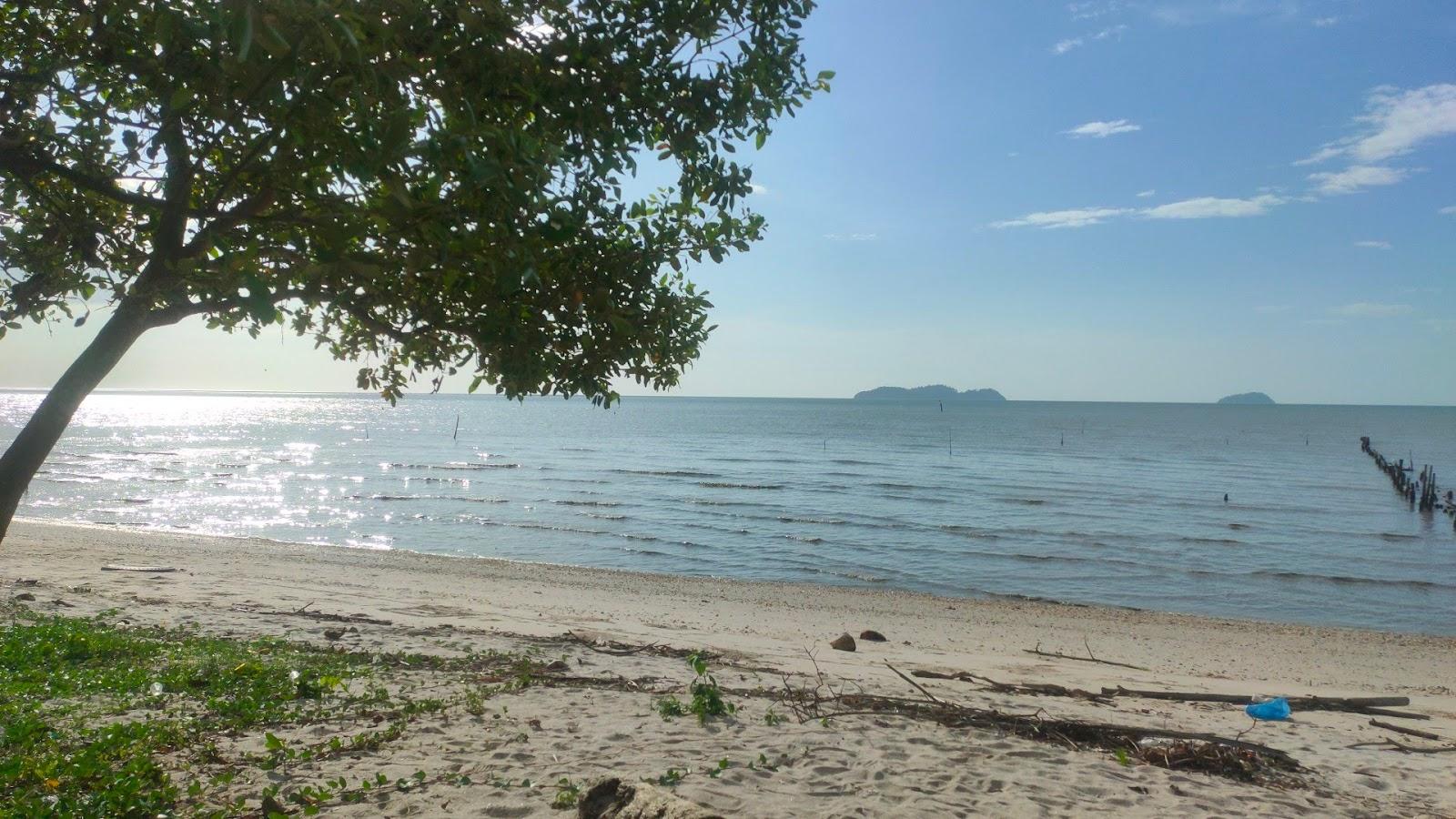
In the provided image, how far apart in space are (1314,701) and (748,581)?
14.0 m

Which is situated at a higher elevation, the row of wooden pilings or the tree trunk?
the tree trunk

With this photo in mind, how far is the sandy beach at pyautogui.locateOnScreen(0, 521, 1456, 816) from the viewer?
5.64 metres

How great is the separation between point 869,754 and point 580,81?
15.8 feet

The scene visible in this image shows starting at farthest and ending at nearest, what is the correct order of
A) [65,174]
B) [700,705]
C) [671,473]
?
[671,473]
[700,705]
[65,174]

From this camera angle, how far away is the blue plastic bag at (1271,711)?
9078 millimetres

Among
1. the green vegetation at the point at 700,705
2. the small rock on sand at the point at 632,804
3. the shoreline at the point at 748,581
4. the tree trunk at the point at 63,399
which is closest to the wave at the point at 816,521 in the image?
the shoreline at the point at 748,581

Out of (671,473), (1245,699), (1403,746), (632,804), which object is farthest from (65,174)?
(671,473)

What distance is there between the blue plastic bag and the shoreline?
34.1 ft

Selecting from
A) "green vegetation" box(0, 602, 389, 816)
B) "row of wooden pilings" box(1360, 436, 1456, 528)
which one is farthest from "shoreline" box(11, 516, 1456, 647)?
"row of wooden pilings" box(1360, 436, 1456, 528)

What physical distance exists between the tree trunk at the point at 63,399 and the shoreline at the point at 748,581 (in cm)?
1589

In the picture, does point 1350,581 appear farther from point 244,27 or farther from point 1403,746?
point 244,27

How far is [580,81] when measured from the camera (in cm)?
564

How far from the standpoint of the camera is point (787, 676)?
9438mm

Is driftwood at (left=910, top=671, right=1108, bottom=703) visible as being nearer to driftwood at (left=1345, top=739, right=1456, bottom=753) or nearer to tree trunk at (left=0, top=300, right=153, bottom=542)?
driftwood at (left=1345, top=739, right=1456, bottom=753)
